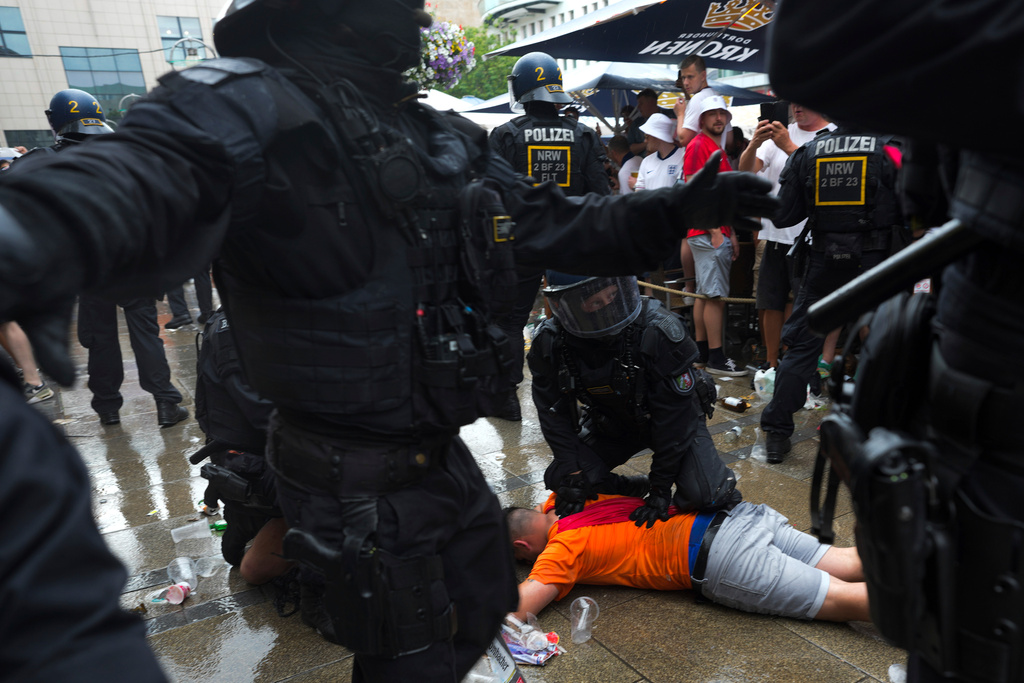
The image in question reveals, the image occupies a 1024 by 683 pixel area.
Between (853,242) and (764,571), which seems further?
(853,242)

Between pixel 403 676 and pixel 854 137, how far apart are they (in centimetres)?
390

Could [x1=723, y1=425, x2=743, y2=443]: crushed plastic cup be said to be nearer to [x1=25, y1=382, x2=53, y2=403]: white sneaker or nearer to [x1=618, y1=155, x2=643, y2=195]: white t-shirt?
[x1=618, y1=155, x2=643, y2=195]: white t-shirt

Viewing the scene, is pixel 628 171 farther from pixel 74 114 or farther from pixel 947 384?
pixel 947 384

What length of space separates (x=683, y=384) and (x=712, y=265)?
3.24 m

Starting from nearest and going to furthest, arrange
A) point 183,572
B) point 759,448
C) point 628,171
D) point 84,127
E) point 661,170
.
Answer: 1. point 183,572
2. point 759,448
3. point 84,127
4. point 661,170
5. point 628,171

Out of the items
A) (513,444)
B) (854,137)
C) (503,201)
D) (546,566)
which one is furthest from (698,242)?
(503,201)

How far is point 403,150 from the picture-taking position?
5.31 ft

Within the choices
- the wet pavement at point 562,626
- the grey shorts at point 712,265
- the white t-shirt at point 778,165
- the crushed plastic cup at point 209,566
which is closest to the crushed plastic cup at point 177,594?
the wet pavement at point 562,626

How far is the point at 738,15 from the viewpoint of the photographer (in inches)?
308

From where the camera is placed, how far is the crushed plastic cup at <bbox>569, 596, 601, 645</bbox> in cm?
276

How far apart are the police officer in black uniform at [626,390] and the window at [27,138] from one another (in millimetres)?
35506

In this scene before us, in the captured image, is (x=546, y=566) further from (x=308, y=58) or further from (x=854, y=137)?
(x=854, y=137)

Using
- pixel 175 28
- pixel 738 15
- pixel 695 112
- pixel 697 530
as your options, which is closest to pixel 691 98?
pixel 695 112

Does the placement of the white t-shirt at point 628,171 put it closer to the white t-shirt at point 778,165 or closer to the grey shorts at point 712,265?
the grey shorts at point 712,265
